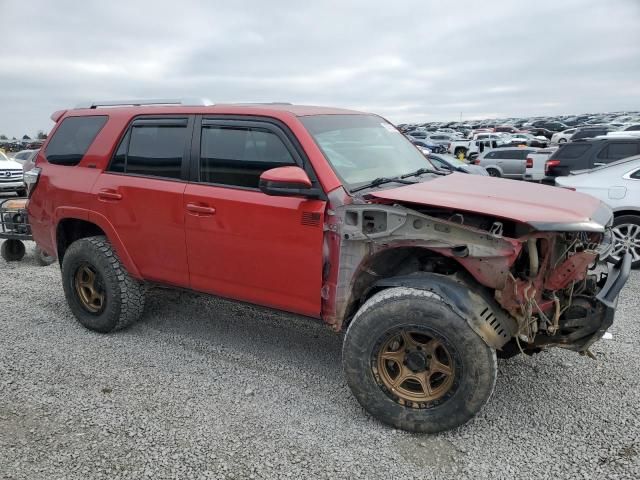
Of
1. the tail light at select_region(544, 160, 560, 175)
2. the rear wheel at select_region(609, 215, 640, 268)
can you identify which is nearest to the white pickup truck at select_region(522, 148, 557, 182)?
the tail light at select_region(544, 160, 560, 175)

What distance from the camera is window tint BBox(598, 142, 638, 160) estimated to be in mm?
8477

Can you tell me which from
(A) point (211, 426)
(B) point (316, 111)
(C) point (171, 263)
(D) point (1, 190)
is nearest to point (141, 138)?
(C) point (171, 263)

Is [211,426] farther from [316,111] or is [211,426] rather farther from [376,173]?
[316,111]

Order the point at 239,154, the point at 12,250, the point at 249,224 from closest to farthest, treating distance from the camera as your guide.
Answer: the point at 249,224, the point at 239,154, the point at 12,250

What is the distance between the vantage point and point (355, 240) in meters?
2.98

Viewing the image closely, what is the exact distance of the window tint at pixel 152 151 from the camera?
3738 millimetres

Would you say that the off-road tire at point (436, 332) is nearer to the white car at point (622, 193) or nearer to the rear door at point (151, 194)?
the rear door at point (151, 194)

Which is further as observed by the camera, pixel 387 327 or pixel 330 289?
pixel 330 289

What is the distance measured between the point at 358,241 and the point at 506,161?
61.9 ft

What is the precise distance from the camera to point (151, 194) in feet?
12.3

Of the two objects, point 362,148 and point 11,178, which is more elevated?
point 362,148

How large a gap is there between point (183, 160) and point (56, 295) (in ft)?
9.26

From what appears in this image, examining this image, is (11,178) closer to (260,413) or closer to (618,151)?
(260,413)

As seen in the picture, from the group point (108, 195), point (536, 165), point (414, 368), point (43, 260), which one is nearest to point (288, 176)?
point (414, 368)
